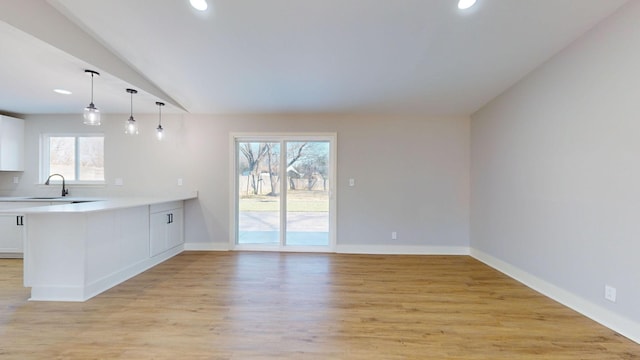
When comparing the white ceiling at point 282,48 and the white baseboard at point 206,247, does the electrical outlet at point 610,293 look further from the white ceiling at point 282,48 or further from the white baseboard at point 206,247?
the white baseboard at point 206,247

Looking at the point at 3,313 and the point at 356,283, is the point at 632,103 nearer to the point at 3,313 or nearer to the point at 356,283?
the point at 356,283

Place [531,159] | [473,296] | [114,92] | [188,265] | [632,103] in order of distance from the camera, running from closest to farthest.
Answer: [632,103] → [473,296] → [531,159] → [114,92] → [188,265]

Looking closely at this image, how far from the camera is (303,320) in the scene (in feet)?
8.30

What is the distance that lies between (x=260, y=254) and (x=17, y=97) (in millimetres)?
4086

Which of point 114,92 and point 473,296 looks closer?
point 473,296

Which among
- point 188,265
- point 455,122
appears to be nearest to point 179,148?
point 188,265

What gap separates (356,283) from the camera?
347cm

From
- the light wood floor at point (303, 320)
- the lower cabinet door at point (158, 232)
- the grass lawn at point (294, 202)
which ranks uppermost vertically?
the grass lawn at point (294, 202)

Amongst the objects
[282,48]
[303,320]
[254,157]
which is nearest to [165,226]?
[254,157]

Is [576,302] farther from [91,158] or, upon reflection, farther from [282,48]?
[91,158]

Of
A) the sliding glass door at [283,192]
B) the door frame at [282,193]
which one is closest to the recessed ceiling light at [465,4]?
the door frame at [282,193]

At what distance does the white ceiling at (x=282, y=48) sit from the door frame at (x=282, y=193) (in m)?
0.73

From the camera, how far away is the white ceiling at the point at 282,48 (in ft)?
8.43

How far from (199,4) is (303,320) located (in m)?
2.93
